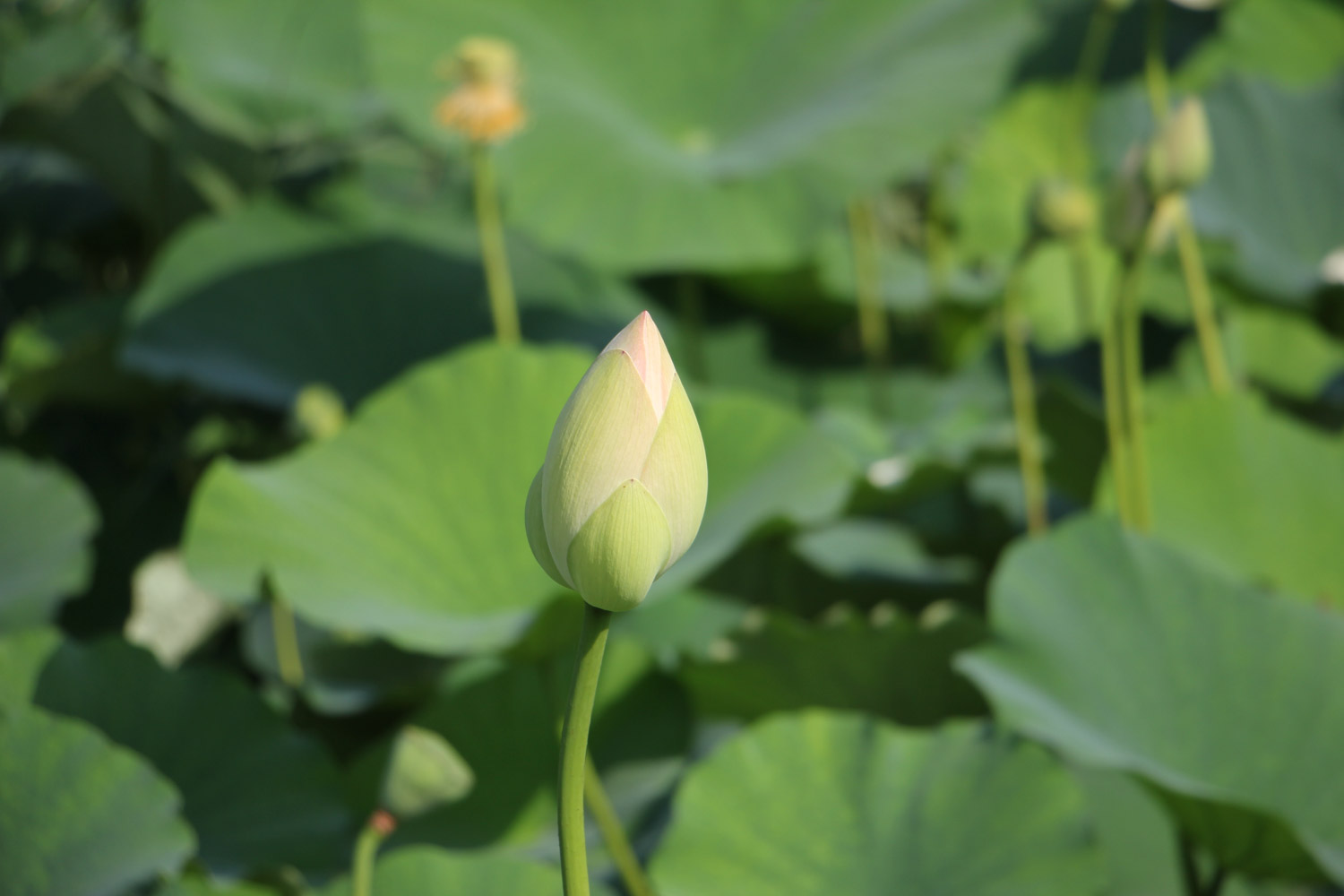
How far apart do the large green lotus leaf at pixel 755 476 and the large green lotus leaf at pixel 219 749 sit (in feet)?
0.92

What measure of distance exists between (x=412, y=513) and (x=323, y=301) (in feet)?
1.91

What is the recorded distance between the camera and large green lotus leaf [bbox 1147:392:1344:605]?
1034 millimetres

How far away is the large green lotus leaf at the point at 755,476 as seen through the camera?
83 centimetres

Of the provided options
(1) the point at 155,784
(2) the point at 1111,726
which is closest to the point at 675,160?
(2) the point at 1111,726

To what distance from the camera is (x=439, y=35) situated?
4.36ft

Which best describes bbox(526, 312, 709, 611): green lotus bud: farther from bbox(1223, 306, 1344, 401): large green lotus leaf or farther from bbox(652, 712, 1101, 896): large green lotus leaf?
bbox(1223, 306, 1344, 401): large green lotus leaf

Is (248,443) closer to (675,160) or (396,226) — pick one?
(396,226)

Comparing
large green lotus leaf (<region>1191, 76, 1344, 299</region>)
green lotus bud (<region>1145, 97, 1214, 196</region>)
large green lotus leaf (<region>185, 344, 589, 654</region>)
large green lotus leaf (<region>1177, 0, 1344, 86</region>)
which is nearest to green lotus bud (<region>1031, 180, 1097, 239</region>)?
green lotus bud (<region>1145, 97, 1214, 196</region>)

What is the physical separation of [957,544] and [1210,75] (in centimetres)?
112

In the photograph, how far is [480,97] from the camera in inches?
38.1

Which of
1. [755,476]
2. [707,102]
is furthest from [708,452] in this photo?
[707,102]

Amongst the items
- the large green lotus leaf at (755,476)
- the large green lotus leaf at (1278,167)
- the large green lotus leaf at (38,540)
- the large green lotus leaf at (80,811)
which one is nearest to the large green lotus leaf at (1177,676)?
the large green lotus leaf at (755,476)

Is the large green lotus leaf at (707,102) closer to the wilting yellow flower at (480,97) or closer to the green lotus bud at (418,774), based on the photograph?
the wilting yellow flower at (480,97)

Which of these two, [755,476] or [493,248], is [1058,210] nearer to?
[755,476]
